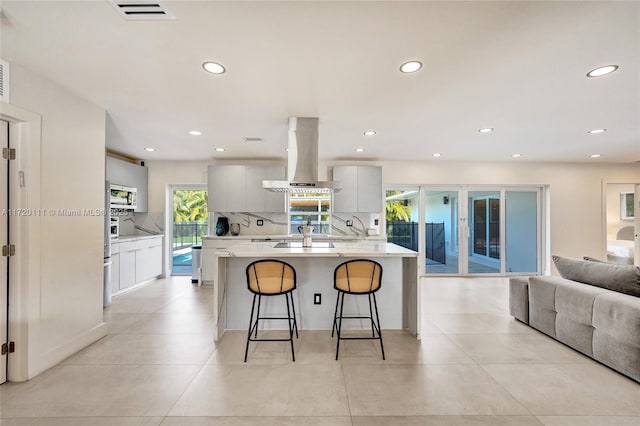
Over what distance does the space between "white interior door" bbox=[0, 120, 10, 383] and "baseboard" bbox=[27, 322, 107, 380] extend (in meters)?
0.18

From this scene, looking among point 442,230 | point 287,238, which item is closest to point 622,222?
point 442,230

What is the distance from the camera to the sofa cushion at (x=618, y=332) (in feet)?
6.85

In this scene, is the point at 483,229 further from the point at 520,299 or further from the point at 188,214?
the point at 188,214

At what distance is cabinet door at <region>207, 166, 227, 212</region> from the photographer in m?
5.42

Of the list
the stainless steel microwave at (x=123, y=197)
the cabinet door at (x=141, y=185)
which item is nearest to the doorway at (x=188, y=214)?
the cabinet door at (x=141, y=185)

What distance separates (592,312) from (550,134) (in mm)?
2545

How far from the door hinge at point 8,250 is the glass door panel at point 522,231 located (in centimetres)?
727

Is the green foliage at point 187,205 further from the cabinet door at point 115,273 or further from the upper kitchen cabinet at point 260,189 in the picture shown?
the cabinet door at point 115,273

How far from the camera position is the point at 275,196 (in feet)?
18.0

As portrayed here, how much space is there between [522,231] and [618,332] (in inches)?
169

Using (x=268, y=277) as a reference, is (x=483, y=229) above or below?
above

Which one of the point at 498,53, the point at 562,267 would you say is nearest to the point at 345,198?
the point at 562,267

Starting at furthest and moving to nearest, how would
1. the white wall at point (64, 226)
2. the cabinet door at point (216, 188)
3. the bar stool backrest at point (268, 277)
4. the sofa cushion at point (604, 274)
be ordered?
the cabinet door at point (216, 188) < the bar stool backrest at point (268, 277) < the sofa cushion at point (604, 274) < the white wall at point (64, 226)

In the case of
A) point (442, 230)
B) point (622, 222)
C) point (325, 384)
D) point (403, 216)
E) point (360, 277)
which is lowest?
Answer: point (325, 384)
